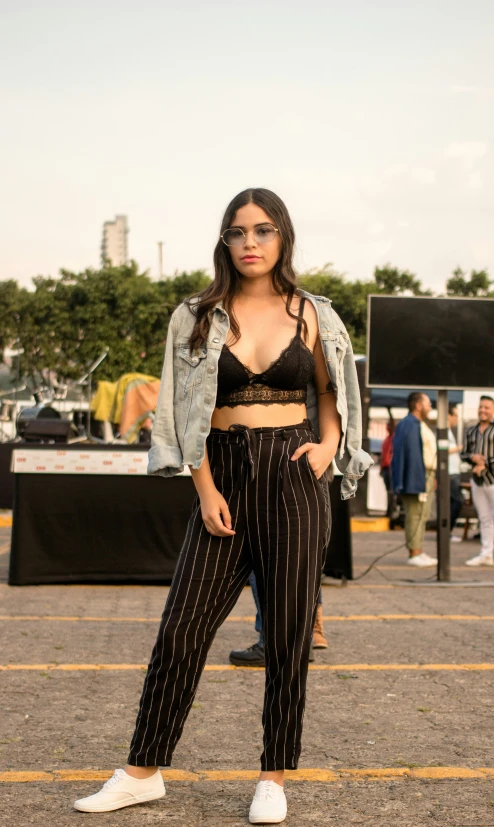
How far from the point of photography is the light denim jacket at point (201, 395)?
3.87m

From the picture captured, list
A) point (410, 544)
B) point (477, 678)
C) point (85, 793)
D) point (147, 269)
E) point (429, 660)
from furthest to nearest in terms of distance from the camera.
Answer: point (147, 269) → point (410, 544) → point (429, 660) → point (477, 678) → point (85, 793)

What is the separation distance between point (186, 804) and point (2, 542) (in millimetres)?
10857

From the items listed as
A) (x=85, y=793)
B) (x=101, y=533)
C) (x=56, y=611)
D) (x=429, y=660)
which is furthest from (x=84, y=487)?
(x=85, y=793)

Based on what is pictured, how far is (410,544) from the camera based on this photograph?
13352 millimetres

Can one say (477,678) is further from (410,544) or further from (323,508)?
(410,544)

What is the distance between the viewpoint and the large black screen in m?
10.9

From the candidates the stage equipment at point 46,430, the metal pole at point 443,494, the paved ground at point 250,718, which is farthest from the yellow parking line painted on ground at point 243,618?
the stage equipment at point 46,430

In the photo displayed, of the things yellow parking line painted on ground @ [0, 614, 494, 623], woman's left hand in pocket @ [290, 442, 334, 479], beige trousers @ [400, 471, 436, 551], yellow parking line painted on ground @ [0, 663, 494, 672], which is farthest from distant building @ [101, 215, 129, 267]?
woman's left hand in pocket @ [290, 442, 334, 479]

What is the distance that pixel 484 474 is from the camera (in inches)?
530

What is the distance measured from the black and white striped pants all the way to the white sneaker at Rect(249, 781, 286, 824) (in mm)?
71

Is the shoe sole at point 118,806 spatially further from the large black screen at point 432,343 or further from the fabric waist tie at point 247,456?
the large black screen at point 432,343

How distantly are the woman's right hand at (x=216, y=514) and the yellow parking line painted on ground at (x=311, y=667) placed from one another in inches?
122

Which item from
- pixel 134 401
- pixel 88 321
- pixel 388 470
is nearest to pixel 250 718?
pixel 388 470

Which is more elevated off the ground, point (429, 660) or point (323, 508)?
point (323, 508)
